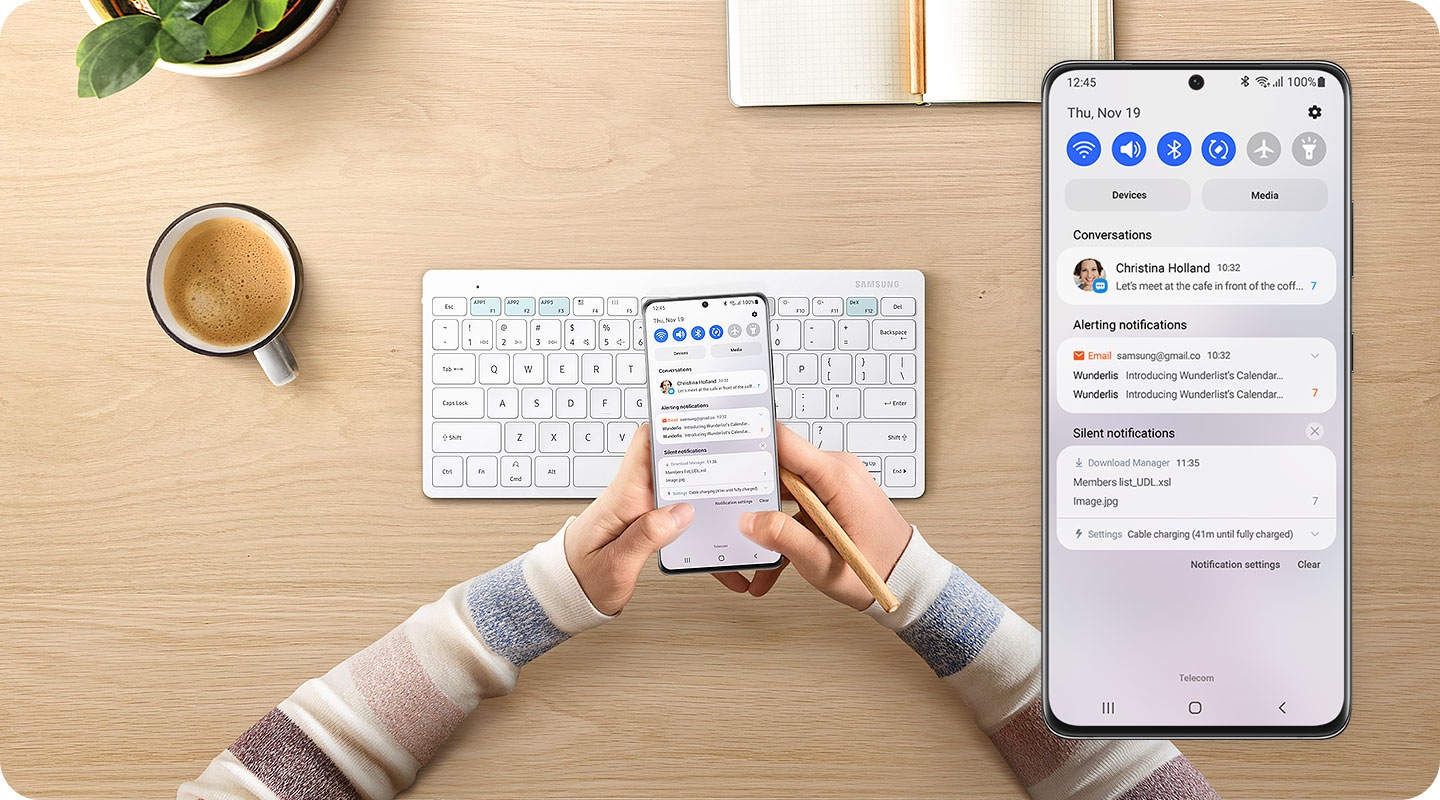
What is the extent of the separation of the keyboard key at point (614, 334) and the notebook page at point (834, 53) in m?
0.21

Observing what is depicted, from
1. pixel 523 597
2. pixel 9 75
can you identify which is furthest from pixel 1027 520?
pixel 9 75

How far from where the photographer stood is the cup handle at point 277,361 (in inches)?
26.0

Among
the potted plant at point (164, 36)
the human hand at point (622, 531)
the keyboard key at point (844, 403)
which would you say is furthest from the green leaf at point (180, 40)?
the keyboard key at point (844, 403)

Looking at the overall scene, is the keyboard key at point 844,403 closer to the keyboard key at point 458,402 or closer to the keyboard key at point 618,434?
the keyboard key at point 618,434

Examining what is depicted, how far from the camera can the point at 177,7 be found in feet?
2.02

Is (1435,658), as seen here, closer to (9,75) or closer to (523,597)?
(523,597)

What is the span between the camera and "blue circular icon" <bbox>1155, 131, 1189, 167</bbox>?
549 millimetres

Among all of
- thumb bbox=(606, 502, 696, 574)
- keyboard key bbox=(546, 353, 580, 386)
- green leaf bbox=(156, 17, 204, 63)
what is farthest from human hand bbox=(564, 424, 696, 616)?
green leaf bbox=(156, 17, 204, 63)

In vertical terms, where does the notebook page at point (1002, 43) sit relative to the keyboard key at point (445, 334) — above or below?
above

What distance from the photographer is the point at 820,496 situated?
0.62 metres

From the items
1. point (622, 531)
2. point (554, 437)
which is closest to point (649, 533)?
point (622, 531)

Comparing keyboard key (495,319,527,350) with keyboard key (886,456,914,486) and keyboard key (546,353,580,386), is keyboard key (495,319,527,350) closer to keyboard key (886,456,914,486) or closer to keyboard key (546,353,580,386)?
keyboard key (546,353,580,386)

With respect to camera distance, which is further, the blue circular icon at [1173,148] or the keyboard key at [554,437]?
the keyboard key at [554,437]

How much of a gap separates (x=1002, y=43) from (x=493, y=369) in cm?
47
